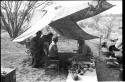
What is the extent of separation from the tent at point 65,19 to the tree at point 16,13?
325 inches

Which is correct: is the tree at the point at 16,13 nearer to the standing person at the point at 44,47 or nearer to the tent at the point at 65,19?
the tent at the point at 65,19

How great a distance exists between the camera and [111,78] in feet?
27.5

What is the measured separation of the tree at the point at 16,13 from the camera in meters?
18.8

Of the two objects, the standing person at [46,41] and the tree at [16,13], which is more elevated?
the tree at [16,13]

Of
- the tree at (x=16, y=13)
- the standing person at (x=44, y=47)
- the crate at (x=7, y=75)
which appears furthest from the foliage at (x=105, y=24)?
the crate at (x=7, y=75)

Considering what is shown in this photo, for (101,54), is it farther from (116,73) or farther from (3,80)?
(3,80)

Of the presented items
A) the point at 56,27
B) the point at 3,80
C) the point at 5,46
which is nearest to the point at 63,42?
the point at 5,46

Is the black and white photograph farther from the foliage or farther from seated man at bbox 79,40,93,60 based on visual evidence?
the foliage

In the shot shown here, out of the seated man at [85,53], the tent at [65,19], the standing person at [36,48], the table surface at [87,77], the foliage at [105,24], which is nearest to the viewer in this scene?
the table surface at [87,77]

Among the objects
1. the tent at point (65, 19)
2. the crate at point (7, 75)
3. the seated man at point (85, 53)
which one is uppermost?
the tent at point (65, 19)

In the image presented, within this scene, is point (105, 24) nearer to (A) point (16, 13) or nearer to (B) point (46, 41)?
(A) point (16, 13)

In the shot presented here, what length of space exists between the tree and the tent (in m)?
8.25

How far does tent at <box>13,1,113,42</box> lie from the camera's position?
8.80 m

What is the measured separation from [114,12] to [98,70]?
15.9m
